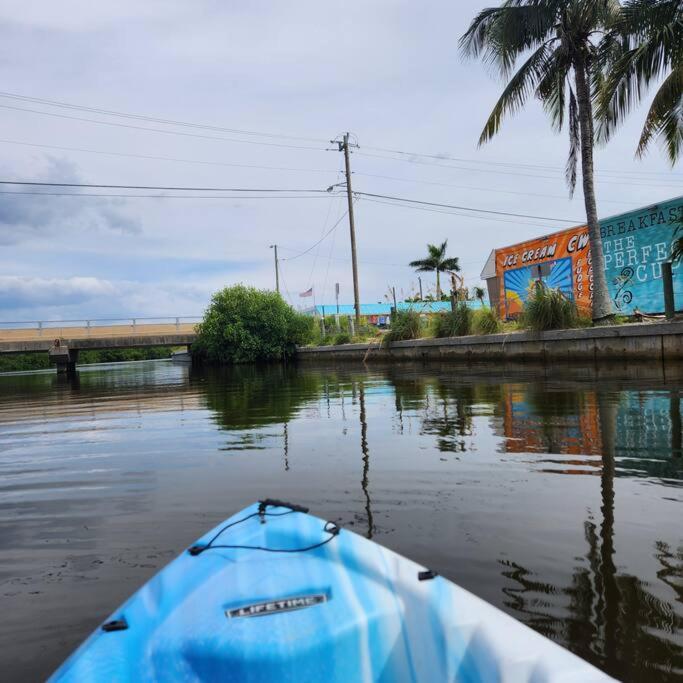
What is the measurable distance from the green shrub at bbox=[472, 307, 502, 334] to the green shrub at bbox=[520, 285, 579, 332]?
231 cm

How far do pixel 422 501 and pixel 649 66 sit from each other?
1316cm

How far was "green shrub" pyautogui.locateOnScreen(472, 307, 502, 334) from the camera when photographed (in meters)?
17.3

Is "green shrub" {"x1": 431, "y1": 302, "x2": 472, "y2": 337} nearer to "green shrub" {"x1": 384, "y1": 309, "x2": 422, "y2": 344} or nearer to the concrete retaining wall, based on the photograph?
"green shrub" {"x1": 384, "y1": 309, "x2": 422, "y2": 344}

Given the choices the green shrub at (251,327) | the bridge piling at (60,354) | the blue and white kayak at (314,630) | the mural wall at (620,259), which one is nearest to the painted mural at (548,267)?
the mural wall at (620,259)

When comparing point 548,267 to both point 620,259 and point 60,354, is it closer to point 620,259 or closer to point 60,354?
point 620,259

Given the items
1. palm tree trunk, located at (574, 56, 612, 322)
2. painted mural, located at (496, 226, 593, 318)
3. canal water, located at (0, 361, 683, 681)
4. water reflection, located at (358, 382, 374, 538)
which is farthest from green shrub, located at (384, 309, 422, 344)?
canal water, located at (0, 361, 683, 681)

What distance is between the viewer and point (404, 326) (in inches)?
860

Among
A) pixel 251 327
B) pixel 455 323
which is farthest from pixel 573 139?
pixel 251 327

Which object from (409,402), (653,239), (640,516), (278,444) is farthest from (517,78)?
(640,516)

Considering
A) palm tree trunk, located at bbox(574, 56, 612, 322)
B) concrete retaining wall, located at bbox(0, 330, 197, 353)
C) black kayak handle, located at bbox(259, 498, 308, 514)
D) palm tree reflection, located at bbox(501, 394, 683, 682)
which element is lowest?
palm tree reflection, located at bbox(501, 394, 683, 682)

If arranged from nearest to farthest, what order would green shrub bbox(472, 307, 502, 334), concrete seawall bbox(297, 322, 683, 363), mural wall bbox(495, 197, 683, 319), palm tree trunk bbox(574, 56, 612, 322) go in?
concrete seawall bbox(297, 322, 683, 363), palm tree trunk bbox(574, 56, 612, 322), mural wall bbox(495, 197, 683, 319), green shrub bbox(472, 307, 502, 334)

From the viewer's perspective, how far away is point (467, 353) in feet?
58.4

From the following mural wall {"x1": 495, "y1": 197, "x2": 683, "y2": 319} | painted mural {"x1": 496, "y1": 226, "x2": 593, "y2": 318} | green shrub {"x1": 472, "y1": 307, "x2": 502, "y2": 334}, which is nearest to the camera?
mural wall {"x1": 495, "y1": 197, "x2": 683, "y2": 319}

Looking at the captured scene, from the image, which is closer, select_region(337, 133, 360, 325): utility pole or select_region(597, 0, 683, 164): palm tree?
select_region(597, 0, 683, 164): palm tree
